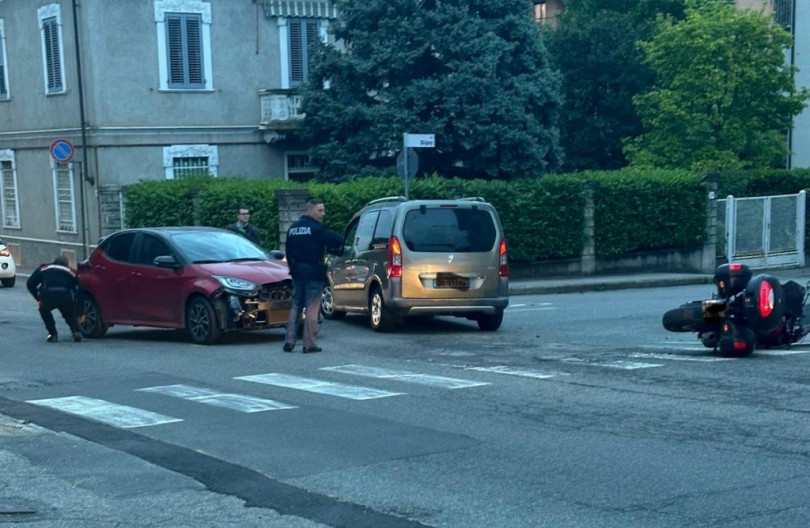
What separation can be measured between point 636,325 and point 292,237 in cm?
575

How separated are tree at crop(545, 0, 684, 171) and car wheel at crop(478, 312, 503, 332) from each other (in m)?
26.5

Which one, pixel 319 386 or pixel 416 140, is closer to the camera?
pixel 319 386

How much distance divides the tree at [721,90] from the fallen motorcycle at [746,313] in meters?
25.0

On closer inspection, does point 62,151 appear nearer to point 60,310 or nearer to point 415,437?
point 60,310

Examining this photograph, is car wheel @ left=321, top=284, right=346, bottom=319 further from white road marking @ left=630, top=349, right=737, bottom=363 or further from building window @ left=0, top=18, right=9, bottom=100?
building window @ left=0, top=18, right=9, bottom=100

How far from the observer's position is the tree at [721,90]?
3741 centimetres

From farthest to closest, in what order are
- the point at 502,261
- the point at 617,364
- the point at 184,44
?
the point at 184,44, the point at 502,261, the point at 617,364

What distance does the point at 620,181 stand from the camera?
3061 cm

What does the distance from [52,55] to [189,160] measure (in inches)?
194

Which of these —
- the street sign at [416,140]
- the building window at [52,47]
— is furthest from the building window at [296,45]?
the street sign at [416,140]

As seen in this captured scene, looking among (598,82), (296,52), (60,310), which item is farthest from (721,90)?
(60,310)

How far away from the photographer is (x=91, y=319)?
1772 cm

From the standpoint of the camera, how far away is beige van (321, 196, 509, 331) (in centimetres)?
1678

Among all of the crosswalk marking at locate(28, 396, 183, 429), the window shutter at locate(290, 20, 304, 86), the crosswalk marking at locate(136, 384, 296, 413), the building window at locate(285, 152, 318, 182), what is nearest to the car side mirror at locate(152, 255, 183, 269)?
the crosswalk marking at locate(136, 384, 296, 413)
